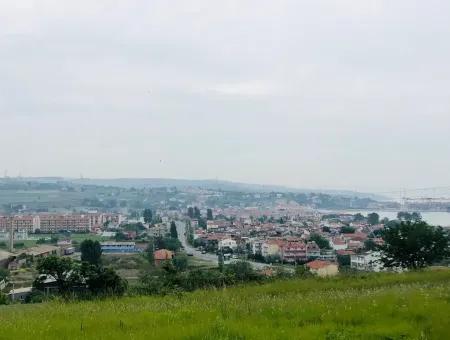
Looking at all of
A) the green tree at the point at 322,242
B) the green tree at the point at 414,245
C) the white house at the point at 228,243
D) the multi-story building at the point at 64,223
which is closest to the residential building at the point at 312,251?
the green tree at the point at 322,242

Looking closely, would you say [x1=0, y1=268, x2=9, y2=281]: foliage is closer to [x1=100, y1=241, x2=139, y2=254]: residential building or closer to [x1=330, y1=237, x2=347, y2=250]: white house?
[x1=100, y1=241, x2=139, y2=254]: residential building

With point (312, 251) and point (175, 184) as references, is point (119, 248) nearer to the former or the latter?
point (312, 251)

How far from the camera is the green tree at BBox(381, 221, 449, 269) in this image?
66.6 feet

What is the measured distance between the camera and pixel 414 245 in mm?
20422

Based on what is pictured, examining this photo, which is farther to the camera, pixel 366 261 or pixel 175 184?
pixel 175 184

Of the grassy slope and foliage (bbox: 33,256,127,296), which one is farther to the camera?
foliage (bbox: 33,256,127,296)

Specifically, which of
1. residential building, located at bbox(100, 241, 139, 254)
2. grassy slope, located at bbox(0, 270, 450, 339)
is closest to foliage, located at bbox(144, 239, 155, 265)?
residential building, located at bbox(100, 241, 139, 254)

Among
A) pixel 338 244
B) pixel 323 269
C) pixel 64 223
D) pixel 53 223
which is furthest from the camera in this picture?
pixel 53 223

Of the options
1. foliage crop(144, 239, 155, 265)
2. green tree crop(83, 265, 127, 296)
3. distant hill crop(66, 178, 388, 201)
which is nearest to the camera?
green tree crop(83, 265, 127, 296)

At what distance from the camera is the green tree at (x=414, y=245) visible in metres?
20.3

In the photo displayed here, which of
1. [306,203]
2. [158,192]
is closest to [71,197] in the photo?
[158,192]

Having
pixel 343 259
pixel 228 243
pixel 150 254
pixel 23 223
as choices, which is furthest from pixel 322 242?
pixel 23 223

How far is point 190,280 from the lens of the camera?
14.3 meters

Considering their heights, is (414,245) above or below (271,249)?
above
